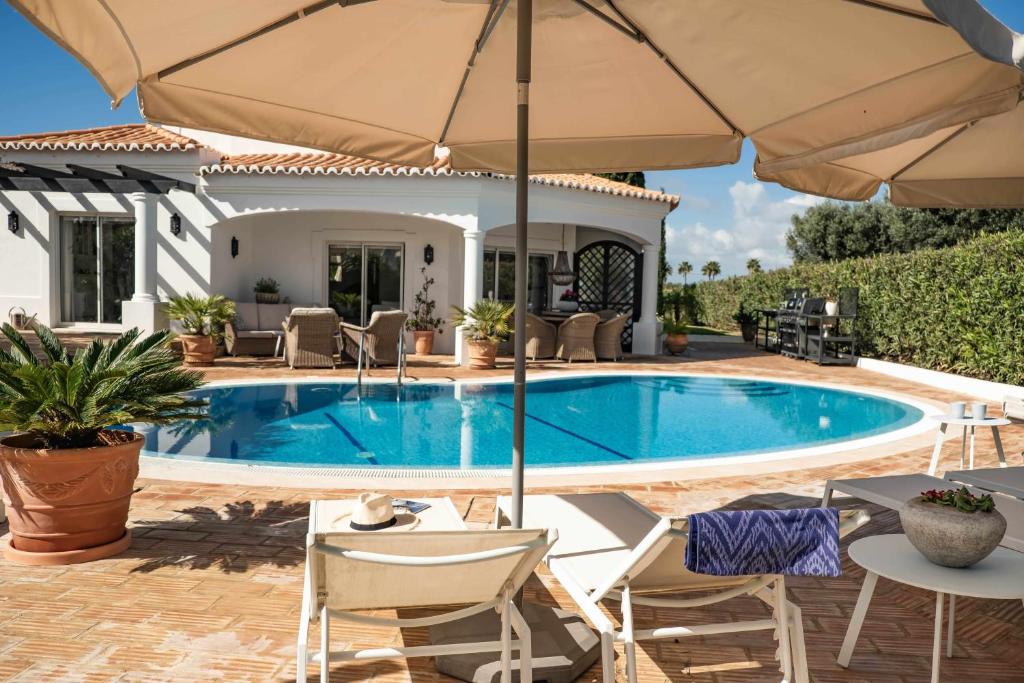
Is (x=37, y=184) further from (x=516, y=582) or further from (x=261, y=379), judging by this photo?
(x=516, y=582)

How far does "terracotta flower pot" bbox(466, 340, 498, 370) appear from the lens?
13289 millimetres

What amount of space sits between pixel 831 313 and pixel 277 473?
521 inches

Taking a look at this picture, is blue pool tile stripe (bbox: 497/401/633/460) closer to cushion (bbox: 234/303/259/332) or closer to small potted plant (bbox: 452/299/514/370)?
small potted plant (bbox: 452/299/514/370)

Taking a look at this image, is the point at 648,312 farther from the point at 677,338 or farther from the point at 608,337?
the point at 608,337

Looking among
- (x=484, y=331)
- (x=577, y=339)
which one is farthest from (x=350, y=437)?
(x=577, y=339)

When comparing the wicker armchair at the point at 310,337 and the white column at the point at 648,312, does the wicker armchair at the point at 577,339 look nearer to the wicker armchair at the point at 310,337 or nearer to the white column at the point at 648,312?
the white column at the point at 648,312

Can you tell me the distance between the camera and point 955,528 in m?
2.46

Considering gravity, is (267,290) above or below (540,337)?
above

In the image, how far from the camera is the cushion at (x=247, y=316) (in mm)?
13844

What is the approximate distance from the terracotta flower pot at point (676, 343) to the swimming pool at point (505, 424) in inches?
174

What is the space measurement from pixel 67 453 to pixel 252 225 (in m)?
12.7

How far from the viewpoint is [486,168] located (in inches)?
178

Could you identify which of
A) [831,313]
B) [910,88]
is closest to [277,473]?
[910,88]

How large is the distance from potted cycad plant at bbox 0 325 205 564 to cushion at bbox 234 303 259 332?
10121 mm
